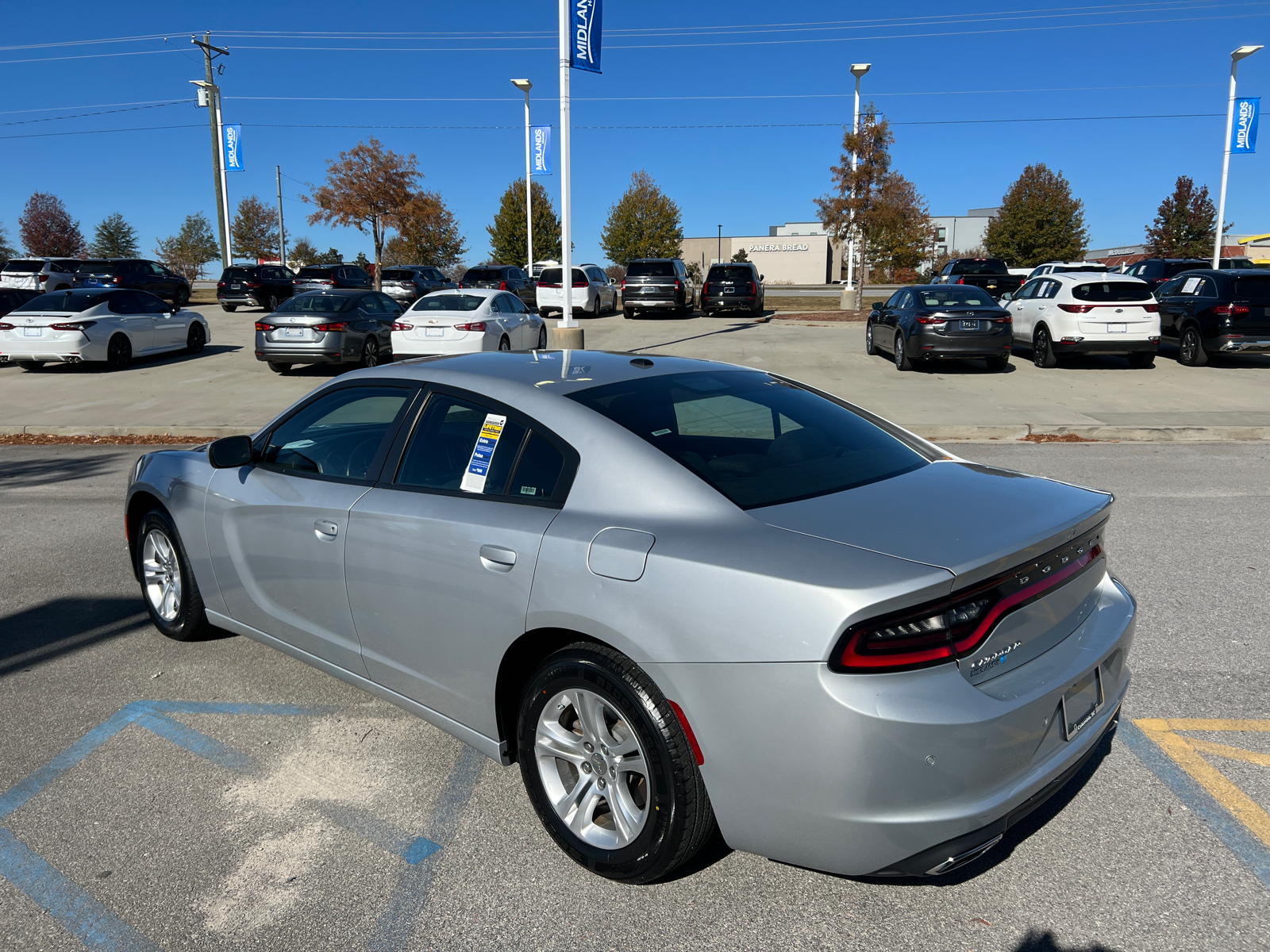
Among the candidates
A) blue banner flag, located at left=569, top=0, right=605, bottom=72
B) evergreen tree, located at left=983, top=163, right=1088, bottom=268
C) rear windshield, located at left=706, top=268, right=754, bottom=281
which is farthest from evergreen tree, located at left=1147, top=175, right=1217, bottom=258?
blue banner flag, located at left=569, top=0, right=605, bottom=72

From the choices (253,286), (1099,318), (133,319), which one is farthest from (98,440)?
(253,286)

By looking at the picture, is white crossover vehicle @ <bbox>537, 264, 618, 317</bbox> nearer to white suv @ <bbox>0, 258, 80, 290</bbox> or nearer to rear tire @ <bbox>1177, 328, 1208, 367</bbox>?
white suv @ <bbox>0, 258, 80, 290</bbox>

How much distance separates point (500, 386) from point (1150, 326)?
640 inches

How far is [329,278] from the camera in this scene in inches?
1294

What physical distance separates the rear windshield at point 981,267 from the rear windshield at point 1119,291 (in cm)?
1722

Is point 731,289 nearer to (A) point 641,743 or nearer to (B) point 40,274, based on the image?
(B) point 40,274

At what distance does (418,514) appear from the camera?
3236mm

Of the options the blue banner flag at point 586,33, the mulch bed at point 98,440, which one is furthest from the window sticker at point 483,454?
the blue banner flag at point 586,33

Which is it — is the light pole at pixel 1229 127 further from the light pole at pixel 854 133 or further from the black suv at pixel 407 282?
the black suv at pixel 407 282

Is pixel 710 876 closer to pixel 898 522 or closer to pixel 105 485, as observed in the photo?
pixel 898 522

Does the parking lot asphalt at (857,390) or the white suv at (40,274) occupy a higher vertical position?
the white suv at (40,274)

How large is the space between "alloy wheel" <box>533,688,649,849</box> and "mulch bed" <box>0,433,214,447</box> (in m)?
10.0

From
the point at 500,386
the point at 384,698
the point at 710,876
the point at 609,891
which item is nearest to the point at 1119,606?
the point at 710,876

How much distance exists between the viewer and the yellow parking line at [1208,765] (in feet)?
10.2
